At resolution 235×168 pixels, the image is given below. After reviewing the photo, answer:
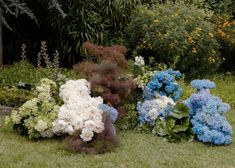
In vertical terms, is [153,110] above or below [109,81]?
below

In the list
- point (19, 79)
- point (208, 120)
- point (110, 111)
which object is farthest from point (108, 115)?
point (19, 79)

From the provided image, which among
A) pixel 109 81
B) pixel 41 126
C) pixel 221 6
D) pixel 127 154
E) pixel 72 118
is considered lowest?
pixel 127 154

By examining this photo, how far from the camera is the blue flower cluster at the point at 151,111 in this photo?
6.58 metres

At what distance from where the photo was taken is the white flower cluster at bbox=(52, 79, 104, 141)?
19.1 feet

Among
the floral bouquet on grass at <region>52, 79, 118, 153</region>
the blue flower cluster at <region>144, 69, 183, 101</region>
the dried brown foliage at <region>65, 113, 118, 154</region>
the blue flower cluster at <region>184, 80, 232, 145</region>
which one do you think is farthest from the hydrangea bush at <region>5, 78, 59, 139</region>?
the blue flower cluster at <region>184, 80, 232, 145</region>

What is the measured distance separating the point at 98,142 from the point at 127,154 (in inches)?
12.7

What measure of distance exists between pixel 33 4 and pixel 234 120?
3.99m

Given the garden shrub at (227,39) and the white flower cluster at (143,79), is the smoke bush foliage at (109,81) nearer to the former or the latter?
the white flower cluster at (143,79)

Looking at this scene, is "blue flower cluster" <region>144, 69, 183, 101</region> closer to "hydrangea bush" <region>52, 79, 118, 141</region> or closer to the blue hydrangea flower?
the blue hydrangea flower

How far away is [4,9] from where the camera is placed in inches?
342

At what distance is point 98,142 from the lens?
5.87 meters

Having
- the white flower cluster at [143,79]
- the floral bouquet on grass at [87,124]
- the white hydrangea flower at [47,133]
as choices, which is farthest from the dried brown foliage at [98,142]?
the white flower cluster at [143,79]

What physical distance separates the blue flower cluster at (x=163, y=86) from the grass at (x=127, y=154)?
23.5 inches

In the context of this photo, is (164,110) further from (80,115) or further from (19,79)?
(19,79)
